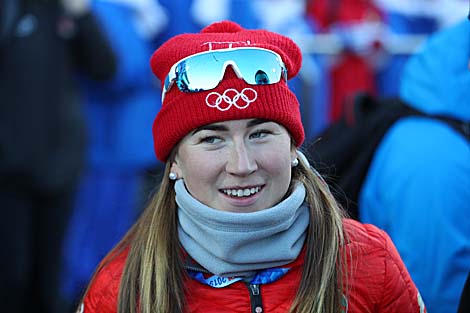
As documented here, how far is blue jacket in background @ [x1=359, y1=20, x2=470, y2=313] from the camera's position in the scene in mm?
3066

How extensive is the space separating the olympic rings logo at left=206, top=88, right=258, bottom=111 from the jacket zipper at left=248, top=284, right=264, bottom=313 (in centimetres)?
54

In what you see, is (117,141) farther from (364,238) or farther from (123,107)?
(364,238)

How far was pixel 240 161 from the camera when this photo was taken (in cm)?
246

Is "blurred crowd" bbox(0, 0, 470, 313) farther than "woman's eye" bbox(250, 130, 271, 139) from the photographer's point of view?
Yes

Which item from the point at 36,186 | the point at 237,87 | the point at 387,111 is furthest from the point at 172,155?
the point at 36,186

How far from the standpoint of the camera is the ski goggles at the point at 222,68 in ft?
8.21

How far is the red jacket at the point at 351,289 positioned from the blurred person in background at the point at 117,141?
3.18m

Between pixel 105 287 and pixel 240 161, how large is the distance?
607 millimetres

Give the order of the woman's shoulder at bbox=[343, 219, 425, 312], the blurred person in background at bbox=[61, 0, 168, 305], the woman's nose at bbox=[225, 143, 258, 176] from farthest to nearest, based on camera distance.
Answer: the blurred person in background at bbox=[61, 0, 168, 305] < the woman's shoulder at bbox=[343, 219, 425, 312] < the woman's nose at bbox=[225, 143, 258, 176]

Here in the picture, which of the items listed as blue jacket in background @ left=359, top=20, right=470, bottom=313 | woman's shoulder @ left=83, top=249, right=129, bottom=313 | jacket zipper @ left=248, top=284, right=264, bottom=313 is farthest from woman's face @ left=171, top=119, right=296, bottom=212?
blue jacket in background @ left=359, top=20, right=470, bottom=313

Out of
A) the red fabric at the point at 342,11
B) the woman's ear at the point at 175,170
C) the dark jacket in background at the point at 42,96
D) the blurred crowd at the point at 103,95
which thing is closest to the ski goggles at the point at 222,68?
the woman's ear at the point at 175,170

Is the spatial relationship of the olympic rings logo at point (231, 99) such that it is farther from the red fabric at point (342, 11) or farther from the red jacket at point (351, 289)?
the red fabric at point (342, 11)

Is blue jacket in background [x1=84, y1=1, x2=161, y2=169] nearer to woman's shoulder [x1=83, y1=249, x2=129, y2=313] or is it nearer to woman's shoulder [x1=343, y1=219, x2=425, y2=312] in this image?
woman's shoulder [x1=83, y1=249, x2=129, y2=313]

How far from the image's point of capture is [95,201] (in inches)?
239
